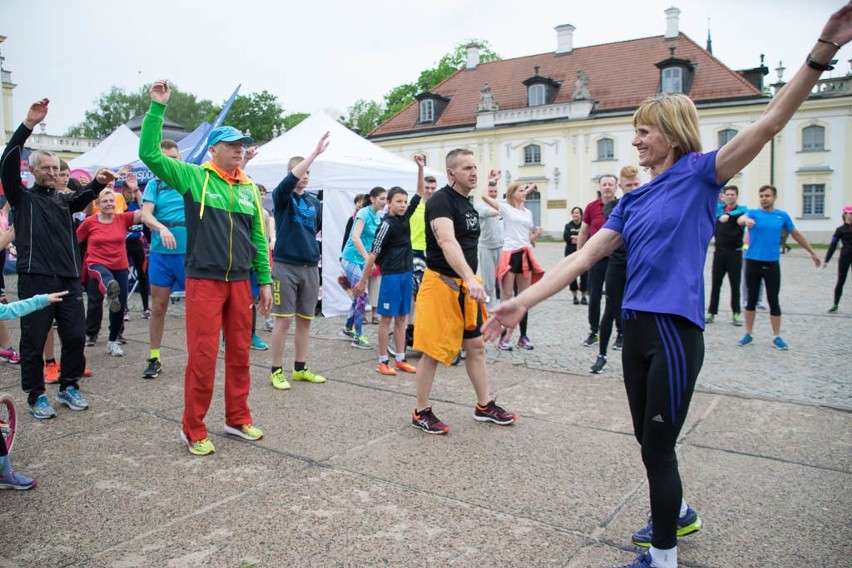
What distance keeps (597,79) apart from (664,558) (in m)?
43.0

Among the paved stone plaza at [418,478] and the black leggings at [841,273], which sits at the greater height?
the black leggings at [841,273]

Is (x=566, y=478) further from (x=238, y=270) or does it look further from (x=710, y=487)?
(x=238, y=270)

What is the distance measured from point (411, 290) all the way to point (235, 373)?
290cm

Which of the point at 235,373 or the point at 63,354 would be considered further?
the point at 63,354

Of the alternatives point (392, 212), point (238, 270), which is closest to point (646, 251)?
point (238, 270)

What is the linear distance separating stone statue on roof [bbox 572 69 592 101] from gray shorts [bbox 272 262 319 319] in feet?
124

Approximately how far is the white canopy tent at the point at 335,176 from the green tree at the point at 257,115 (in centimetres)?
5064

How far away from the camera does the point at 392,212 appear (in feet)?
23.0

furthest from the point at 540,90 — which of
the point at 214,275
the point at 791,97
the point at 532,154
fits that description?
the point at 791,97

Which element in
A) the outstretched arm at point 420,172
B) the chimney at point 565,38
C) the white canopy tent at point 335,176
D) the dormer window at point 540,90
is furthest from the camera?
the chimney at point 565,38

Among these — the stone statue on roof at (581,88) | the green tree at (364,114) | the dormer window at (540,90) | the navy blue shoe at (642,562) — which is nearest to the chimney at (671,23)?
the stone statue on roof at (581,88)

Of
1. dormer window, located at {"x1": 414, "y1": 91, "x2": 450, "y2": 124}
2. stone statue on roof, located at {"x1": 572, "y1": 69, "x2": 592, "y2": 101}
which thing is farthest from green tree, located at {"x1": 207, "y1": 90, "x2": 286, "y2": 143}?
stone statue on roof, located at {"x1": 572, "y1": 69, "x2": 592, "y2": 101}

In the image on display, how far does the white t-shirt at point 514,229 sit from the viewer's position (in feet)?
27.9

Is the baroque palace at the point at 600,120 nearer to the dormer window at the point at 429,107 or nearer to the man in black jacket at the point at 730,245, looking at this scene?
the dormer window at the point at 429,107
